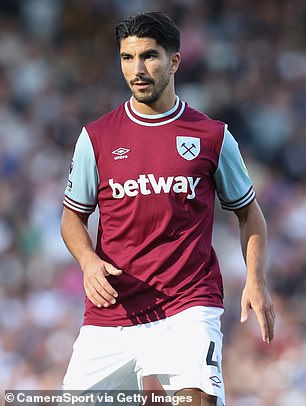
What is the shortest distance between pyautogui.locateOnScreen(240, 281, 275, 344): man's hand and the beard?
108 cm

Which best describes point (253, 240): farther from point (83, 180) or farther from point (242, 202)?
point (83, 180)

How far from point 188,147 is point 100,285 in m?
0.89

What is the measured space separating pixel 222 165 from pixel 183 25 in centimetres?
771

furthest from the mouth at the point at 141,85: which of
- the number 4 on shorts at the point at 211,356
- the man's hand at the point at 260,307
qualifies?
the number 4 on shorts at the point at 211,356

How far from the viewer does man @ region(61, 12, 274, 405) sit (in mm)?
5113

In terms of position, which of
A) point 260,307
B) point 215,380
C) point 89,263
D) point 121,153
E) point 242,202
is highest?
point 121,153

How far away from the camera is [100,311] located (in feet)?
17.5

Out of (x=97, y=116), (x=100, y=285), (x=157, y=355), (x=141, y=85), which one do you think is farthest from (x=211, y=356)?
(x=97, y=116)

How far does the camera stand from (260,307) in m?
5.05

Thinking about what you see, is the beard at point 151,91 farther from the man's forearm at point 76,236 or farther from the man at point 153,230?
the man's forearm at point 76,236

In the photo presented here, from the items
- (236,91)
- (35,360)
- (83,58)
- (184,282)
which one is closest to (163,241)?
(184,282)

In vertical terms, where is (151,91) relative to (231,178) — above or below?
above

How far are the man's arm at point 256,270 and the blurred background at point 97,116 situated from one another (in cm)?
423

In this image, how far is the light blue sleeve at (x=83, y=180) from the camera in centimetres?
538
